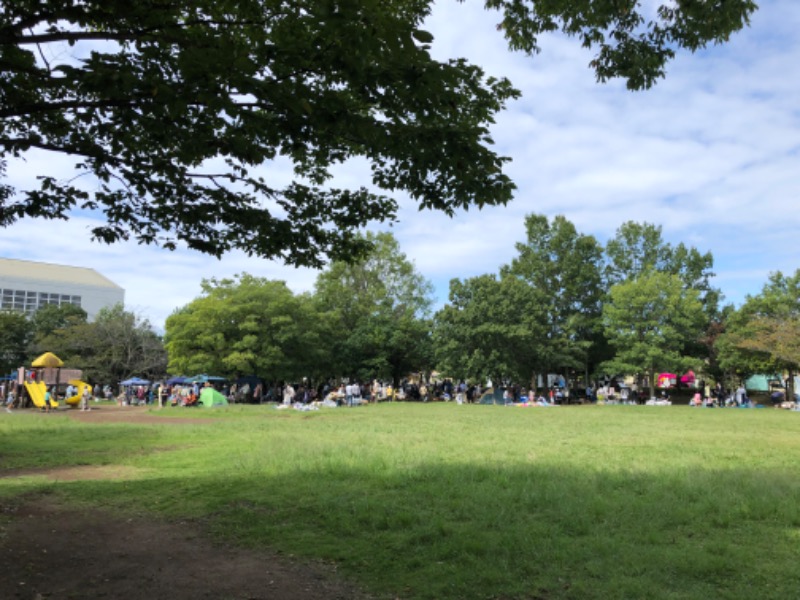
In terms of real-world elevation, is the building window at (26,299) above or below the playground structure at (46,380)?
above

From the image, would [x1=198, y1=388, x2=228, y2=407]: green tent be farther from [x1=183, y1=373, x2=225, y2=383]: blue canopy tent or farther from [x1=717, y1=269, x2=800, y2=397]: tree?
[x1=717, y1=269, x2=800, y2=397]: tree

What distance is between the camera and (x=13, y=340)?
53844 millimetres

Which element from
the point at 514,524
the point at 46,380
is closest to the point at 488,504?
the point at 514,524

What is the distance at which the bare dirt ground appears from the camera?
4457mm

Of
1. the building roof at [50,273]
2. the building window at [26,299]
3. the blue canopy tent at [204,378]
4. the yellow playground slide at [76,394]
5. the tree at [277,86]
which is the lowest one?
the yellow playground slide at [76,394]

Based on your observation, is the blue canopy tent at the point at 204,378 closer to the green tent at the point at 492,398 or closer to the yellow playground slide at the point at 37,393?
the yellow playground slide at the point at 37,393

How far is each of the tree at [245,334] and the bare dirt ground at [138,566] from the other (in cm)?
3207

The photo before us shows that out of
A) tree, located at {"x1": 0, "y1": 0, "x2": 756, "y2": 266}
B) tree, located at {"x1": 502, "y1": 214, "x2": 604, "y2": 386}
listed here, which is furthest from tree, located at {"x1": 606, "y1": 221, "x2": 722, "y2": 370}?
tree, located at {"x1": 0, "y1": 0, "x2": 756, "y2": 266}

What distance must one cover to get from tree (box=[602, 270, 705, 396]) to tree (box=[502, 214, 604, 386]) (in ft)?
11.9

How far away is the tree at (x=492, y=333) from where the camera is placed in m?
42.1

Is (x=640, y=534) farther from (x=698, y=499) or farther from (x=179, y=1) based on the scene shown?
(x=179, y=1)

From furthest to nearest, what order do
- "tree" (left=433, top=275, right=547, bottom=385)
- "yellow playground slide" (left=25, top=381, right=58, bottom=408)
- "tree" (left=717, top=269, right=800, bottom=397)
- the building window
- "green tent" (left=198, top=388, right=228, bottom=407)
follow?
the building window, "tree" (left=433, top=275, right=547, bottom=385), "tree" (left=717, top=269, right=800, bottom=397), "green tent" (left=198, top=388, right=228, bottom=407), "yellow playground slide" (left=25, top=381, right=58, bottom=408)

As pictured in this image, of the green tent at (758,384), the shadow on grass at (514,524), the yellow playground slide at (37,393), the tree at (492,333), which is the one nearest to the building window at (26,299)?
the yellow playground slide at (37,393)

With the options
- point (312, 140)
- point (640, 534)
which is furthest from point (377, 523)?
point (312, 140)
